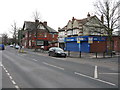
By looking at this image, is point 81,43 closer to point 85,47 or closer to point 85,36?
point 85,47

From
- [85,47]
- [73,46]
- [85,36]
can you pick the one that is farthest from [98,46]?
[73,46]

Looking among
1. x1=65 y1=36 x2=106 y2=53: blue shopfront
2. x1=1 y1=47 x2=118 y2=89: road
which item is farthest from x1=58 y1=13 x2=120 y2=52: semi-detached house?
x1=1 y1=47 x2=118 y2=89: road

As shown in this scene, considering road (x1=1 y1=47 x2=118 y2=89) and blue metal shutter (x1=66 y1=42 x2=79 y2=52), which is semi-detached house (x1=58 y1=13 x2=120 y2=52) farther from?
road (x1=1 y1=47 x2=118 y2=89)

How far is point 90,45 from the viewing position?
36.4 metres

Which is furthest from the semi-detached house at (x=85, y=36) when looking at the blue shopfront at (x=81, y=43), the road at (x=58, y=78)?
the road at (x=58, y=78)

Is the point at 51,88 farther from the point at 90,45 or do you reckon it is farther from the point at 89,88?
the point at 90,45

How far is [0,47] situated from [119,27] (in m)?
38.8

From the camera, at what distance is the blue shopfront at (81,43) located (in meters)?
36.4

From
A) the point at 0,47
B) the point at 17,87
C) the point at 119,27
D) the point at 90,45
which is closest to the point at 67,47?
the point at 90,45

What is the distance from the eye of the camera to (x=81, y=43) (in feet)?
126

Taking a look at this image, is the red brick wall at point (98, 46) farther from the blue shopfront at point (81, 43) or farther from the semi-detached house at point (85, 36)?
the blue shopfront at point (81, 43)

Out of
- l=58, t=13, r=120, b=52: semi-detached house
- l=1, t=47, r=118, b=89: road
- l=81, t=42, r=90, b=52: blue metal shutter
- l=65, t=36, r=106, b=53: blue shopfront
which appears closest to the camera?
l=1, t=47, r=118, b=89: road

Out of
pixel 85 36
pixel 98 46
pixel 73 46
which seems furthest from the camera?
pixel 73 46

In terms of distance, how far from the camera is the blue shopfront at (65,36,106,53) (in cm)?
3638
